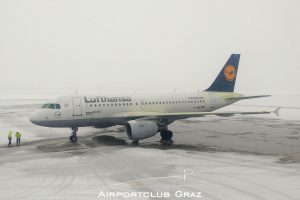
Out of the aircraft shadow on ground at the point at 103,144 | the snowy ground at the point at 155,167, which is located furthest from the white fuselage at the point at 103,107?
the snowy ground at the point at 155,167

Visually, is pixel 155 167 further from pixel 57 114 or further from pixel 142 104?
pixel 142 104

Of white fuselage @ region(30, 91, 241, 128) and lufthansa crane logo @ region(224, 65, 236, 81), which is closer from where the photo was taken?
white fuselage @ region(30, 91, 241, 128)

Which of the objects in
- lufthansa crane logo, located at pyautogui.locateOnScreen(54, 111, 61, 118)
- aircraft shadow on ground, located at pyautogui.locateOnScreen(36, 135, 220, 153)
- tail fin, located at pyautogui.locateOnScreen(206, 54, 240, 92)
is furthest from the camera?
tail fin, located at pyautogui.locateOnScreen(206, 54, 240, 92)

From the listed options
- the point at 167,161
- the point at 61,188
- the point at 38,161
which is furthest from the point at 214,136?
the point at 61,188

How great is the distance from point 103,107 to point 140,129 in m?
4.81

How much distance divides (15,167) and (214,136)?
19305 mm

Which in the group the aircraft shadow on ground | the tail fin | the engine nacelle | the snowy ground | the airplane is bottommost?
the aircraft shadow on ground

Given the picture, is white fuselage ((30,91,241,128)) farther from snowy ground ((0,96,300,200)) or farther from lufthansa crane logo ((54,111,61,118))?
snowy ground ((0,96,300,200))

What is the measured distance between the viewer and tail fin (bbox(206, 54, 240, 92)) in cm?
3800

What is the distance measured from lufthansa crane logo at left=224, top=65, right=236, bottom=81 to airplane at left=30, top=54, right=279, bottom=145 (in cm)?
427

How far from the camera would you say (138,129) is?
27.4 meters

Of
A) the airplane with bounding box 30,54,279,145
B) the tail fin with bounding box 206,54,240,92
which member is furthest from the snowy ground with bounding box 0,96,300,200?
the tail fin with bounding box 206,54,240,92

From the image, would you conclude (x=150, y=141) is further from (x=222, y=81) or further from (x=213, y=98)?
(x=222, y=81)

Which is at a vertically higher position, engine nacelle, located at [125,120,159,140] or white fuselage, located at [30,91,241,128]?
white fuselage, located at [30,91,241,128]
